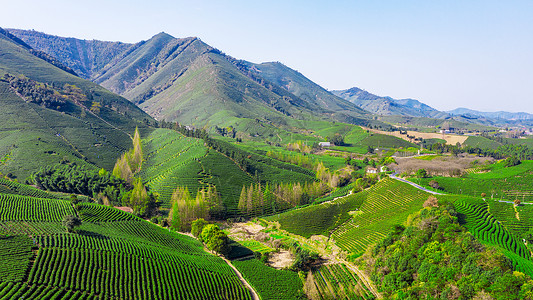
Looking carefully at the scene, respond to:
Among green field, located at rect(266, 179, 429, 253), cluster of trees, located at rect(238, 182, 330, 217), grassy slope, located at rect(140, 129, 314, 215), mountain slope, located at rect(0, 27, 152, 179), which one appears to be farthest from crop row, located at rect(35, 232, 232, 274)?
mountain slope, located at rect(0, 27, 152, 179)

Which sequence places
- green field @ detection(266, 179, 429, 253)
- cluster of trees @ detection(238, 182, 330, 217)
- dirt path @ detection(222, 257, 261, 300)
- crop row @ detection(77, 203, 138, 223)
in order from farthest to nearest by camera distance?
cluster of trees @ detection(238, 182, 330, 217)
crop row @ detection(77, 203, 138, 223)
green field @ detection(266, 179, 429, 253)
dirt path @ detection(222, 257, 261, 300)

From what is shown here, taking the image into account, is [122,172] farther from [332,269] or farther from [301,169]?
[332,269]

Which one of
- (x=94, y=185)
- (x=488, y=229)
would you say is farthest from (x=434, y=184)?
(x=94, y=185)

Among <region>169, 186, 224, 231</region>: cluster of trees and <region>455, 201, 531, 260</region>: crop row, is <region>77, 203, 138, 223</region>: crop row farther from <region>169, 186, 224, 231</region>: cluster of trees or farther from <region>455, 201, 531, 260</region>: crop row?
<region>455, 201, 531, 260</region>: crop row

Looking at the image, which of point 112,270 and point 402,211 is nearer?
point 112,270

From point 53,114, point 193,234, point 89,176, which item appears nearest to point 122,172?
point 89,176
